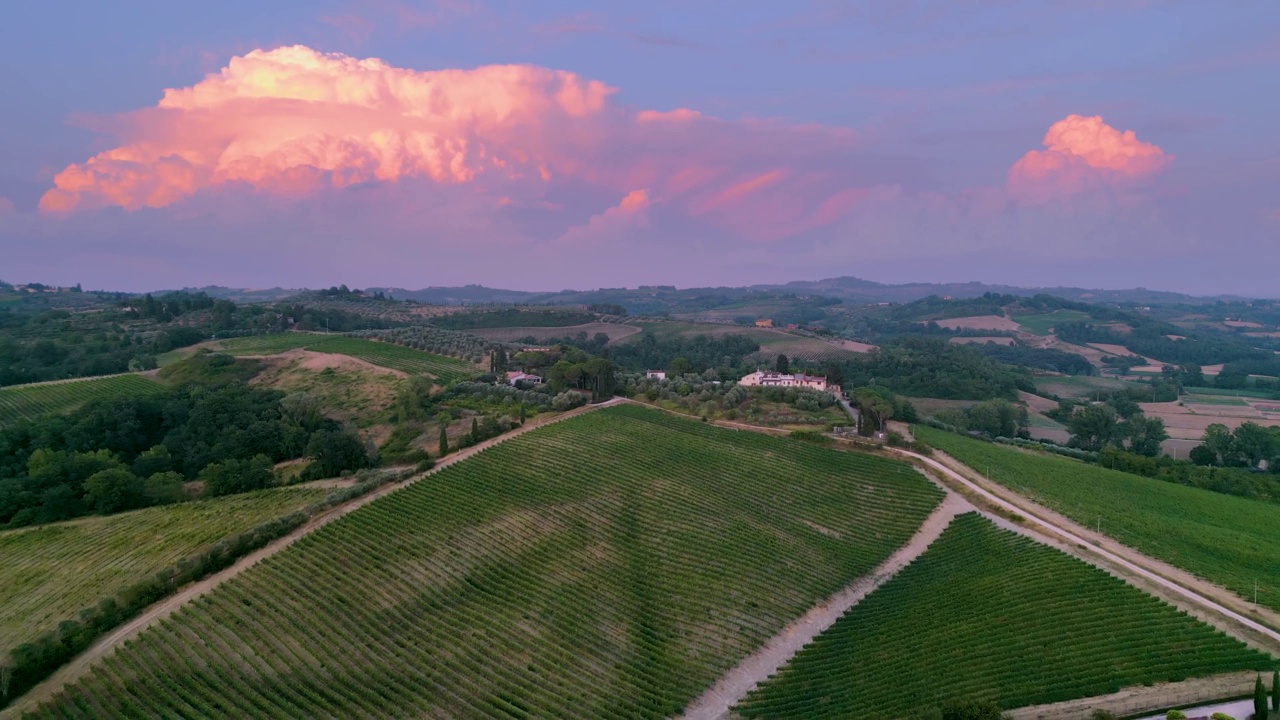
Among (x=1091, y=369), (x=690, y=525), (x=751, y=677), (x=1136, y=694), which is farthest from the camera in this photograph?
(x=1091, y=369)

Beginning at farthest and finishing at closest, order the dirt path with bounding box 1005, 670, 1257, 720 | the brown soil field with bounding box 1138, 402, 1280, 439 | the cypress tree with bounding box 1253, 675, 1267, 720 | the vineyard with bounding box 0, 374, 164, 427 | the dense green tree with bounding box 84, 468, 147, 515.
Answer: the brown soil field with bounding box 1138, 402, 1280, 439, the vineyard with bounding box 0, 374, 164, 427, the dense green tree with bounding box 84, 468, 147, 515, the dirt path with bounding box 1005, 670, 1257, 720, the cypress tree with bounding box 1253, 675, 1267, 720

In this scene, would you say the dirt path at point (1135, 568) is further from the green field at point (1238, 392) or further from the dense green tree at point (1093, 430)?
the green field at point (1238, 392)

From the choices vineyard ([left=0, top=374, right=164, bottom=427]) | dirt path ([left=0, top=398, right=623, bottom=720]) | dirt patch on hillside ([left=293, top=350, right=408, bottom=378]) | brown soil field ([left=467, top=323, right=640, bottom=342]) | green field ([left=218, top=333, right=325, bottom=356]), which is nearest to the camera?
dirt path ([left=0, top=398, right=623, bottom=720])

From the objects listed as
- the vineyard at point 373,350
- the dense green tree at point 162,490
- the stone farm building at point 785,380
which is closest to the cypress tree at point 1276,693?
Result: the stone farm building at point 785,380

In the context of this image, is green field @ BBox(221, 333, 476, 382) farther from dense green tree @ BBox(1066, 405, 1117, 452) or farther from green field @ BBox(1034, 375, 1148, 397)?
green field @ BBox(1034, 375, 1148, 397)

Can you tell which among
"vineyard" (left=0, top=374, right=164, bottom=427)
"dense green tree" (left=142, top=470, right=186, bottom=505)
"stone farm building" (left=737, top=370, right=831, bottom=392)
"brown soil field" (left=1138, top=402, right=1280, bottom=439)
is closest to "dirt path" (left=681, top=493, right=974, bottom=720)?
"stone farm building" (left=737, top=370, right=831, bottom=392)

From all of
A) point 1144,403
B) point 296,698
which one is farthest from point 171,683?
point 1144,403

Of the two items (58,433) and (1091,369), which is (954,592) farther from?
(1091,369)
